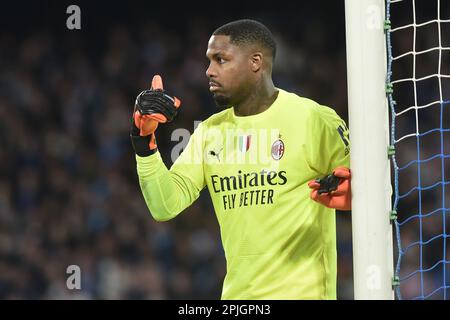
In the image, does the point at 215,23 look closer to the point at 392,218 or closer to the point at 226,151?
the point at 226,151

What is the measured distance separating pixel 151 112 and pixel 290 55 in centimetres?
464

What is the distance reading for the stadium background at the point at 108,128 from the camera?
7809mm

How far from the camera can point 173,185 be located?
14.1 ft

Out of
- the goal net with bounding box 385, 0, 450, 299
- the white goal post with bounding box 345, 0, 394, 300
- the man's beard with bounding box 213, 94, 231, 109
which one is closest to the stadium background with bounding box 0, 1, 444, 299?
the goal net with bounding box 385, 0, 450, 299

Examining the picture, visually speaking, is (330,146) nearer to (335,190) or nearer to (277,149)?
(277,149)

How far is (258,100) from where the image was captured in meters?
4.30

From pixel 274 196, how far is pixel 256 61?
0.64m

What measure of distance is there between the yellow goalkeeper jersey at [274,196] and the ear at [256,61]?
0.17 m

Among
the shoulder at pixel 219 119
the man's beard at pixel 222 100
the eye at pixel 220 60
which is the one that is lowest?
the shoulder at pixel 219 119

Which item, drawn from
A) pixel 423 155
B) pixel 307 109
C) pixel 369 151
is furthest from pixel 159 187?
pixel 423 155

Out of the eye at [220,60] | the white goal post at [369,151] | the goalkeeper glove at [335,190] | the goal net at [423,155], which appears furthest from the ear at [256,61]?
the goal net at [423,155]

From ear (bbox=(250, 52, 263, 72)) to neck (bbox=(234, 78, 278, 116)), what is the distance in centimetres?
6

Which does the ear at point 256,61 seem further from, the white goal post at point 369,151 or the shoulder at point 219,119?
the white goal post at point 369,151
